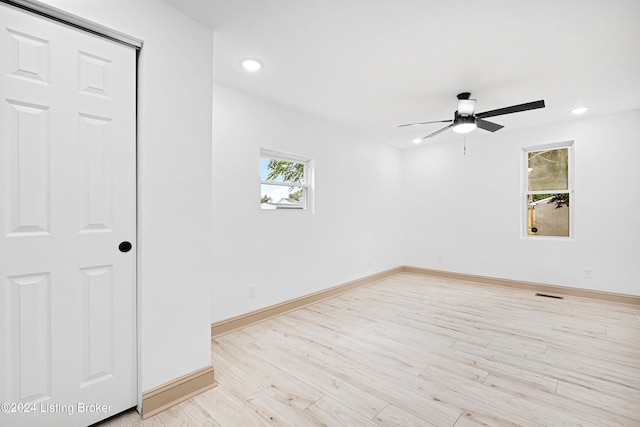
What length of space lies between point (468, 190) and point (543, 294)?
1.93 metres

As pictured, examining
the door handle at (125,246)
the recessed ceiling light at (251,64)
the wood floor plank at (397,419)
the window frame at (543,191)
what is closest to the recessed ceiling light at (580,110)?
the window frame at (543,191)

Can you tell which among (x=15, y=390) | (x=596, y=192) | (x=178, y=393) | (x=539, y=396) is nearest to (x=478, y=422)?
(x=539, y=396)

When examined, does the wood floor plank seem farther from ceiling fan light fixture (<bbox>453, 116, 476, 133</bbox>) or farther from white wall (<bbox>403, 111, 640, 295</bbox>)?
white wall (<bbox>403, 111, 640, 295</bbox>)

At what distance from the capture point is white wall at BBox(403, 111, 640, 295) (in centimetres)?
387

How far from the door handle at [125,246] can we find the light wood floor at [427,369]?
3.18 ft

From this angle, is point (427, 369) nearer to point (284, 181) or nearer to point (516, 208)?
point (284, 181)

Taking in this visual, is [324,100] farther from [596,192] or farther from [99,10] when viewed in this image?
[596,192]

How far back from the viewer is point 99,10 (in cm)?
156

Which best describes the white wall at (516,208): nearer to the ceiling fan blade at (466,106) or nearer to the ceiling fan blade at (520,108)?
the ceiling fan blade at (466,106)

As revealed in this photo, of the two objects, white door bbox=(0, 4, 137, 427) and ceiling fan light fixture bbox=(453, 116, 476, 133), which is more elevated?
ceiling fan light fixture bbox=(453, 116, 476, 133)

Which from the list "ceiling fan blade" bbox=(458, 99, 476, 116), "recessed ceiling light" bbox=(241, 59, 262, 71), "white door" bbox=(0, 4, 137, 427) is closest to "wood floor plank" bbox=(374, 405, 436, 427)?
"white door" bbox=(0, 4, 137, 427)

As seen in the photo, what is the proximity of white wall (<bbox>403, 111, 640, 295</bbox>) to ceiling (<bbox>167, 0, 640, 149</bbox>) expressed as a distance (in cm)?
61

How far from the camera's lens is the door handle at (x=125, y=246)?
1.69 meters

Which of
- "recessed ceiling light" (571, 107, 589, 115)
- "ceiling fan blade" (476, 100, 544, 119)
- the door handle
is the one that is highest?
"recessed ceiling light" (571, 107, 589, 115)
